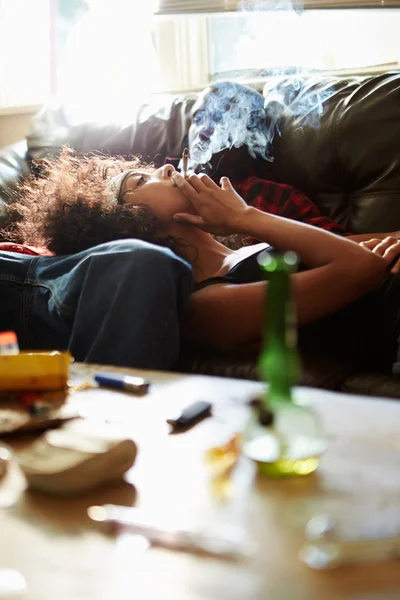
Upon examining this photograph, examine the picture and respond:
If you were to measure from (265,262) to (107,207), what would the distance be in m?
1.18

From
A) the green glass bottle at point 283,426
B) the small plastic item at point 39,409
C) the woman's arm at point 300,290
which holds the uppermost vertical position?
the green glass bottle at point 283,426

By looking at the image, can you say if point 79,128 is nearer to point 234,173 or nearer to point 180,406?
point 234,173

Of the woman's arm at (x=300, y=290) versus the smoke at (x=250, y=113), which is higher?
the smoke at (x=250, y=113)

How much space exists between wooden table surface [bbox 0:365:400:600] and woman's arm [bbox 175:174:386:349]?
0.64m

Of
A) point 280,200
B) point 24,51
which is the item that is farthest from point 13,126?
point 280,200

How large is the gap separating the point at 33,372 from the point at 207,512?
1.38ft

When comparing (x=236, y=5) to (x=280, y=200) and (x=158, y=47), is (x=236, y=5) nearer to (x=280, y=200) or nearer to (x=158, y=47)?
(x=280, y=200)

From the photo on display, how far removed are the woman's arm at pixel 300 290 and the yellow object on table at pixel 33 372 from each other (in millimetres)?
601

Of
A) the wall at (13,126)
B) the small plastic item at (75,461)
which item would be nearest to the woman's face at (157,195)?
the small plastic item at (75,461)

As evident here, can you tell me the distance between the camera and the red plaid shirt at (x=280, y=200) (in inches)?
76.2

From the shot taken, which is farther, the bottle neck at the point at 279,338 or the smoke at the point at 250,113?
the smoke at the point at 250,113

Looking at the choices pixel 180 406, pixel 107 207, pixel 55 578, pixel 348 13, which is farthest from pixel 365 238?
pixel 55 578

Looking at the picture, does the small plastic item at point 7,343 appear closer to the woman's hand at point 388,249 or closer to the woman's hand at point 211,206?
the woman's hand at point 211,206

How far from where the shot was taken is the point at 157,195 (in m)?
1.73
